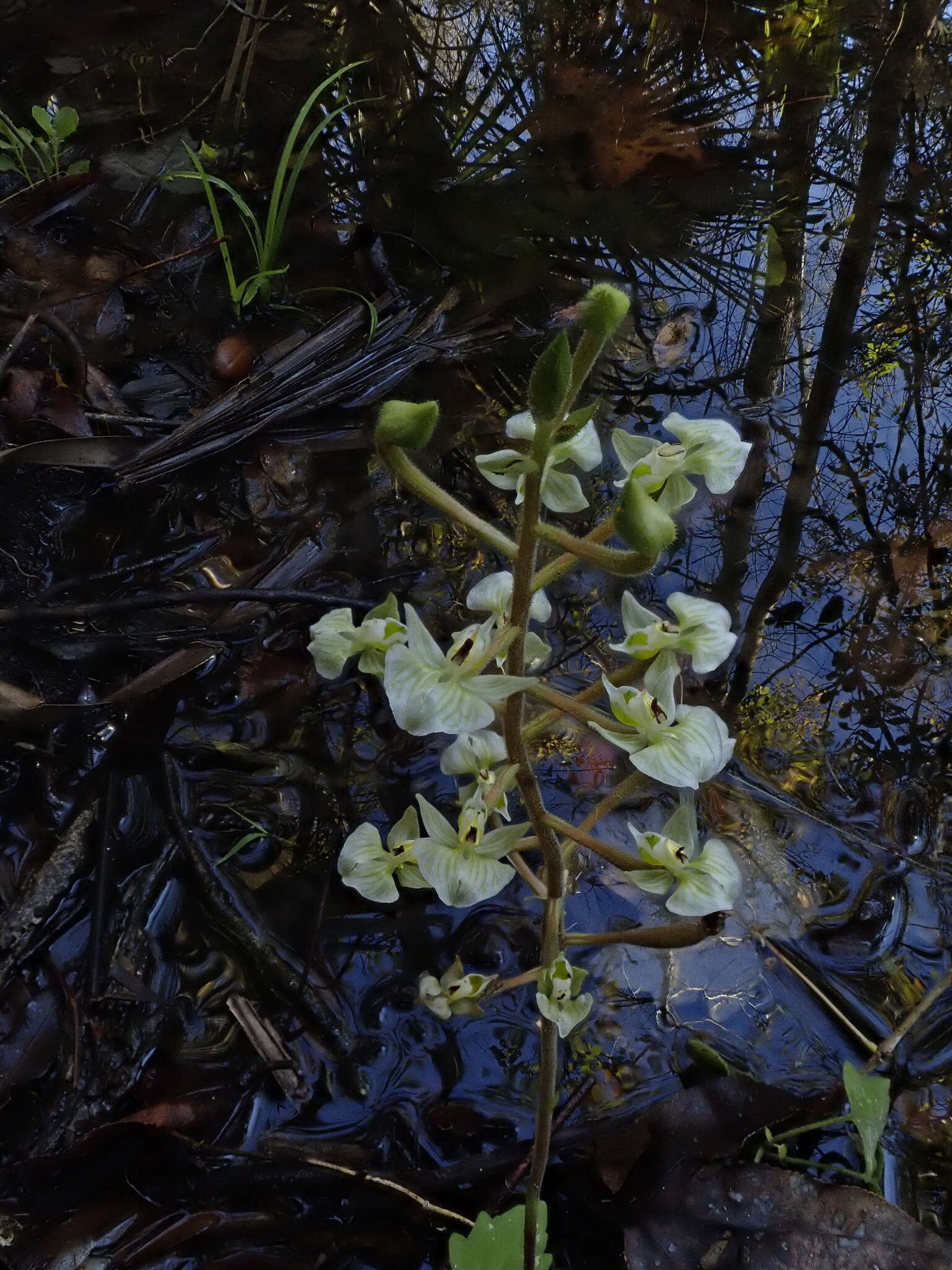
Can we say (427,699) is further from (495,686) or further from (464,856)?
(464,856)

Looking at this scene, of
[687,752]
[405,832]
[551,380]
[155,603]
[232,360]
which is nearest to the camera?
[551,380]

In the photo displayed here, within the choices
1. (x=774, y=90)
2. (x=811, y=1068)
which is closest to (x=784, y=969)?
(x=811, y=1068)

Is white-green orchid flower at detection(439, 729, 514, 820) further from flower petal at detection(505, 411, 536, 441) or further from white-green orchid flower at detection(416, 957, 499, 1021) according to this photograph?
flower petal at detection(505, 411, 536, 441)

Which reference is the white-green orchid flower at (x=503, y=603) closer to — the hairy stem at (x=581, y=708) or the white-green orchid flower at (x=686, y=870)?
the hairy stem at (x=581, y=708)

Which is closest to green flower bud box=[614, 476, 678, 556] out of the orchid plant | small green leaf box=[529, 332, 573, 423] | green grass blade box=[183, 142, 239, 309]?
the orchid plant

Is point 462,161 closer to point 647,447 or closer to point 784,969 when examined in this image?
point 647,447

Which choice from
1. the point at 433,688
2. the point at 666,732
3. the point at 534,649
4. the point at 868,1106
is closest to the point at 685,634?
the point at 666,732

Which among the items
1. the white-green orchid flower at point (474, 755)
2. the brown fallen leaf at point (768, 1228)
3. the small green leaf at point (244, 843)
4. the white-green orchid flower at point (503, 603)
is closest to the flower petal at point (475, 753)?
the white-green orchid flower at point (474, 755)
